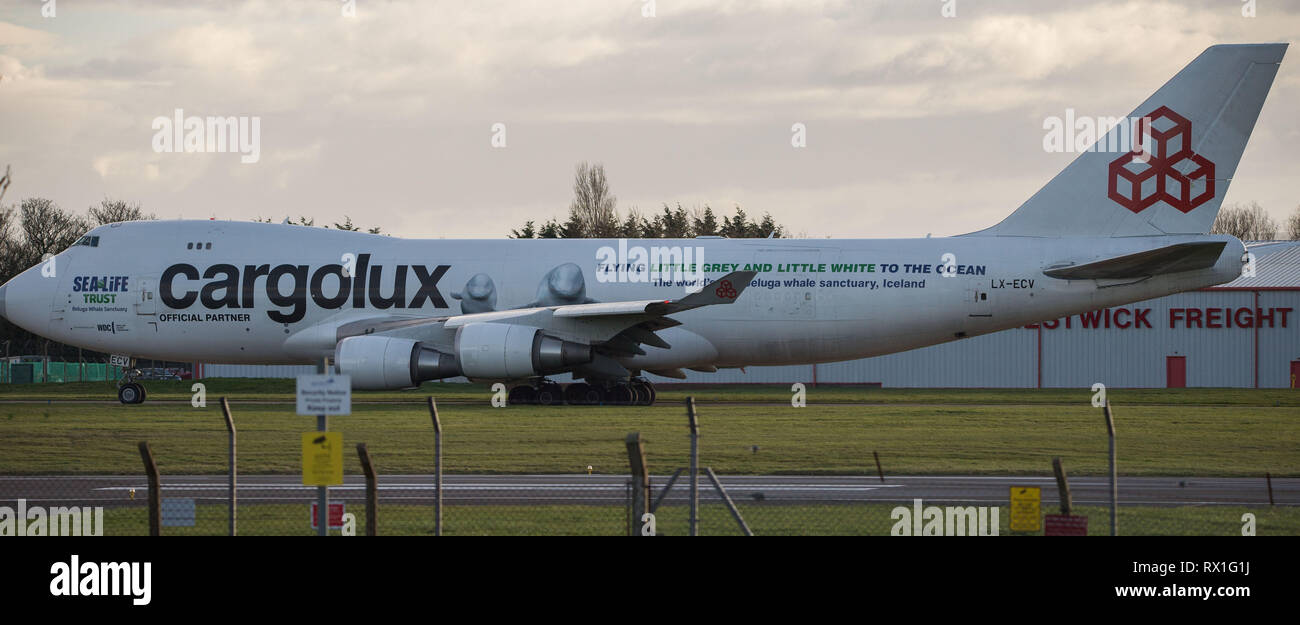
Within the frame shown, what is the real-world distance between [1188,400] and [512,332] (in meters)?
23.4

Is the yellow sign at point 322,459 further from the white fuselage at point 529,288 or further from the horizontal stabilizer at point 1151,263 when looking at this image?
the horizontal stabilizer at point 1151,263

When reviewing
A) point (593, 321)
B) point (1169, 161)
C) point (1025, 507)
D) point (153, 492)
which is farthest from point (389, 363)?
point (1025, 507)

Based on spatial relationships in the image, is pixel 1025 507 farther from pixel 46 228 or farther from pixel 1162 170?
pixel 46 228

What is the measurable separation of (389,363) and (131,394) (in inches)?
335

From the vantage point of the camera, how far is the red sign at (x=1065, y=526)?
1337 cm

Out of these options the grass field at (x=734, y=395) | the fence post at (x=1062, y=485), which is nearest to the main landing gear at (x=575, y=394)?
the grass field at (x=734, y=395)

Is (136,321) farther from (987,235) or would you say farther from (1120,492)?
(1120,492)

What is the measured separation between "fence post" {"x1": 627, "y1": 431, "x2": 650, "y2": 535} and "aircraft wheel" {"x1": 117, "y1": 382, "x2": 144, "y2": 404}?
28.5 meters

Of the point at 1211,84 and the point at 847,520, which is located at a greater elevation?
the point at 1211,84

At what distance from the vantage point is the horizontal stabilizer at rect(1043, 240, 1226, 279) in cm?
3291

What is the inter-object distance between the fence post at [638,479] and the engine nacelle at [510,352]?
71.0 feet

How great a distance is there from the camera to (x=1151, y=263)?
3375 cm

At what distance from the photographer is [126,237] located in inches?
1533
